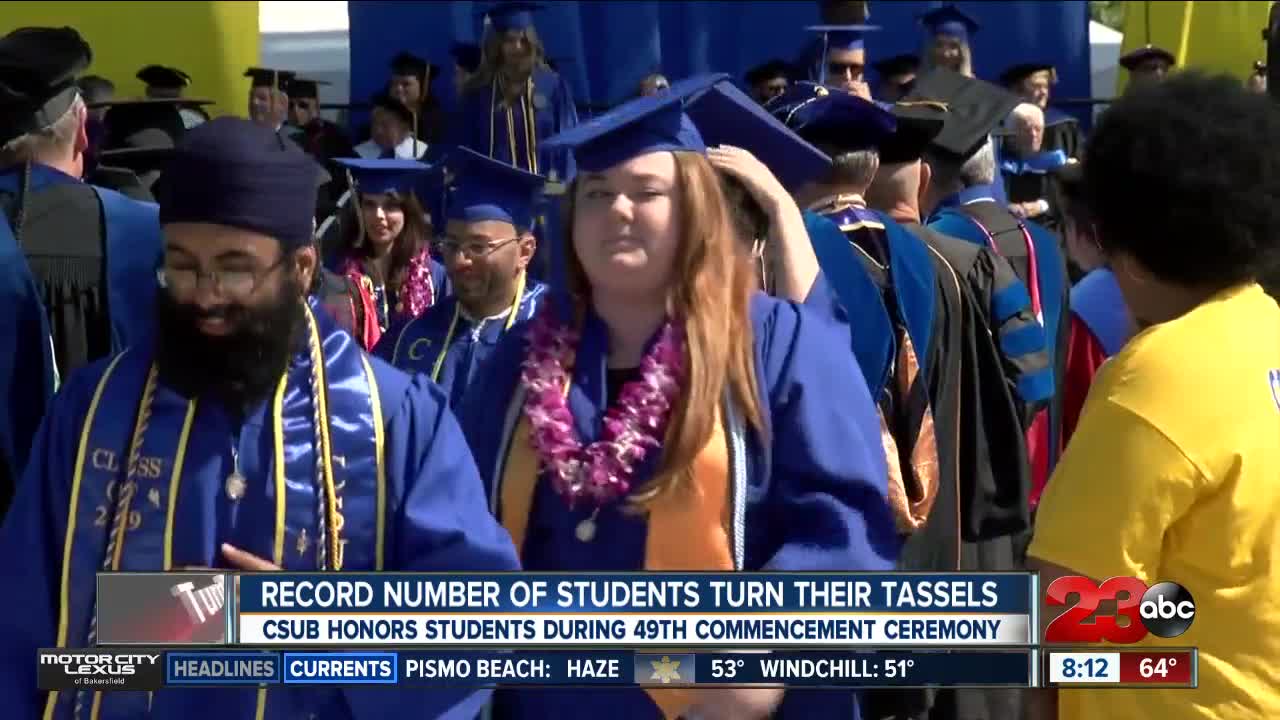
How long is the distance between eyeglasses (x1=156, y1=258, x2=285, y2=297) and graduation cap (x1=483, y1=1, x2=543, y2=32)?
787cm

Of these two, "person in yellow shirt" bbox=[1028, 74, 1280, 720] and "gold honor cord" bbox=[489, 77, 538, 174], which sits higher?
"person in yellow shirt" bbox=[1028, 74, 1280, 720]

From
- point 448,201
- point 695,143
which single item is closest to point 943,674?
point 695,143

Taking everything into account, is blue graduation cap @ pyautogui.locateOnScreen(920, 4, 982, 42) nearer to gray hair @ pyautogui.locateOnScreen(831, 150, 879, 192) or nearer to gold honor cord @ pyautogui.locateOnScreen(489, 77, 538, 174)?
gold honor cord @ pyautogui.locateOnScreen(489, 77, 538, 174)

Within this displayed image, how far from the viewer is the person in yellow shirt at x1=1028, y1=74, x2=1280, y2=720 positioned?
3031 mm

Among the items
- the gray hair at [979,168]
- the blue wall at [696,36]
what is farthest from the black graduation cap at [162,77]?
the gray hair at [979,168]

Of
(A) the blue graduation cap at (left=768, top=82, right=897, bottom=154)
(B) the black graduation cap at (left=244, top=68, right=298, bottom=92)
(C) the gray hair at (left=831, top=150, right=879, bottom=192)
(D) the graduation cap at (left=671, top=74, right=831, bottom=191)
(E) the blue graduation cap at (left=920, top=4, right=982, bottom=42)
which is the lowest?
(B) the black graduation cap at (left=244, top=68, right=298, bottom=92)

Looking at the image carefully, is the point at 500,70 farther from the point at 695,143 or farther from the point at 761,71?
the point at 695,143

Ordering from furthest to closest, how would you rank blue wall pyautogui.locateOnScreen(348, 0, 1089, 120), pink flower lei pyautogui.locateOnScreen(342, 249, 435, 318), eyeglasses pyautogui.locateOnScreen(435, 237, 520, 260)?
blue wall pyautogui.locateOnScreen(348, 0, 1089, 120) < pink flower lei pyautogui.locateOnScreen(342, 249, 435, 318) < eyeglasses pyautogui.locateOnScreen(435, 237, 520, 260)

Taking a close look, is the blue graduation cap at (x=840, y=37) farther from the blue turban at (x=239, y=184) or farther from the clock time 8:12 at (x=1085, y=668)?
the clock time 8:12 at (x=1085, y=668)

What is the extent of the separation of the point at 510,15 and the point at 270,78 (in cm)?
276

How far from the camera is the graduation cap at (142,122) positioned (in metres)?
8.60

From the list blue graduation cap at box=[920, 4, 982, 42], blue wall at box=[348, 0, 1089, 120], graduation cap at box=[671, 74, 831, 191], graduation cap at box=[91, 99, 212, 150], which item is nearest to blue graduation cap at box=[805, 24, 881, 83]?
blue graduation cap at box=[920, 4, 982, 42]

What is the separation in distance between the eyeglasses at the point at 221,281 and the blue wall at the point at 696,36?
33.3 feet

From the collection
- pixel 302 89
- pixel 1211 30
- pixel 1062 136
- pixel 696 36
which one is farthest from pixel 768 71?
pixel 302 89
